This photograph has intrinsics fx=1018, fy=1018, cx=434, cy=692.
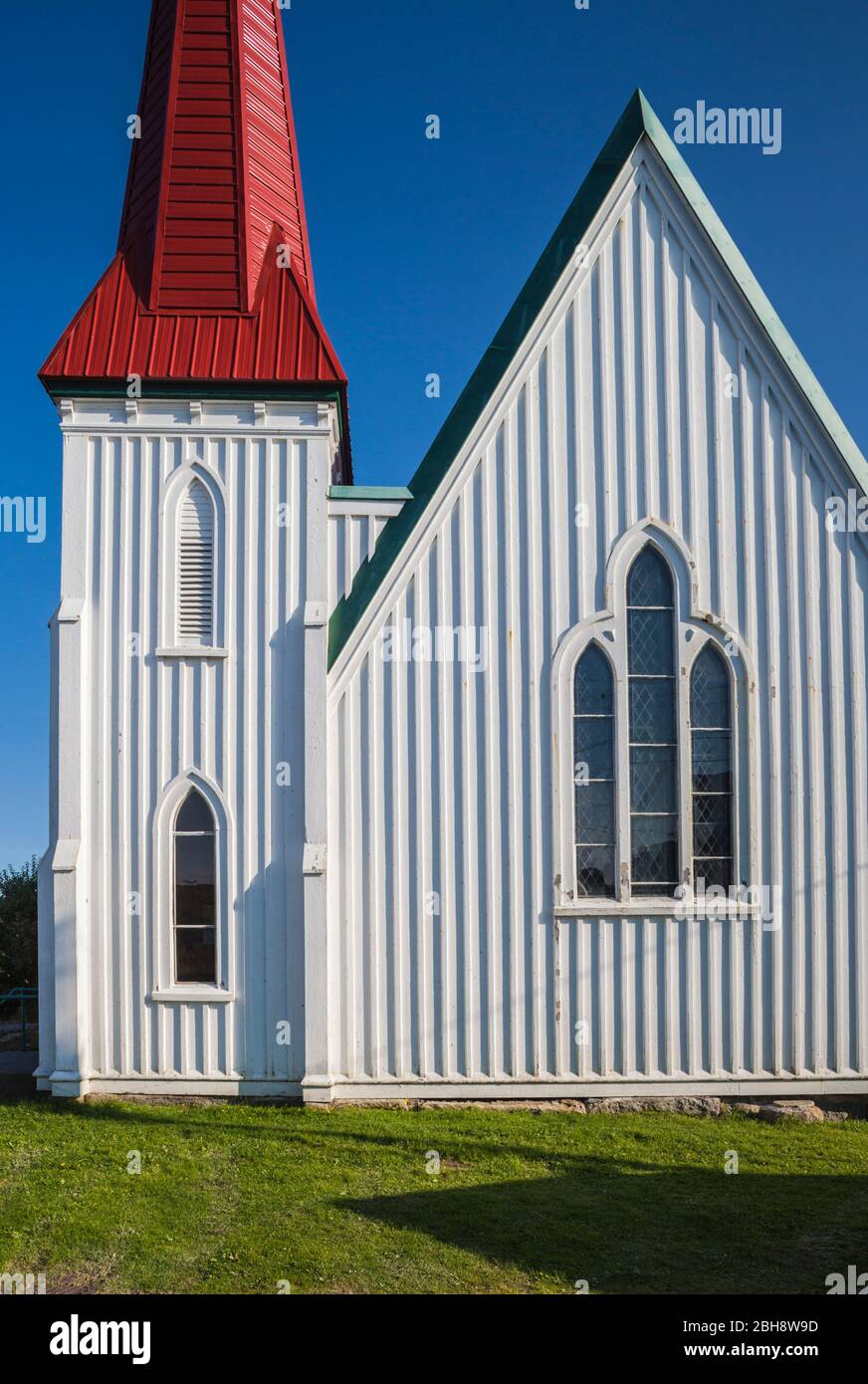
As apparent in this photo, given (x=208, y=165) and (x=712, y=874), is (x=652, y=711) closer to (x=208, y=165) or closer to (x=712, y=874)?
(x=712, y=874)

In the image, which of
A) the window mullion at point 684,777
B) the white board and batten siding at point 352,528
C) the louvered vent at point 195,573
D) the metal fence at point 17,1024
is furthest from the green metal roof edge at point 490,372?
the metal fence at point 17,1024

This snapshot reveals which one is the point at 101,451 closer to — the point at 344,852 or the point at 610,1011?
the point at 344,852

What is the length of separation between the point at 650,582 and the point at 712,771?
2286mm

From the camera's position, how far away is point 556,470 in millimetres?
11750

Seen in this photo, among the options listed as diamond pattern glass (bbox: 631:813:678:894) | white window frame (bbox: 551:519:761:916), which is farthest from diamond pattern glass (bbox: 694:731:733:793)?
diamond pattern glass (bbox: 631:813:678:894)

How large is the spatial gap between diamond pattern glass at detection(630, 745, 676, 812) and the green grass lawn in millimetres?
3385

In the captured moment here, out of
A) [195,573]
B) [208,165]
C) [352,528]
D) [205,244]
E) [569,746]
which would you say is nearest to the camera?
[569,746]

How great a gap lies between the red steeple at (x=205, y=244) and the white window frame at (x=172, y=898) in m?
4.77

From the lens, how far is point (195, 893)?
1154cm

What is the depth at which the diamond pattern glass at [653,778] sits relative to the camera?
458 inches

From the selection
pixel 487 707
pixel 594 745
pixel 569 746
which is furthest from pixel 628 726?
pixel 487 707

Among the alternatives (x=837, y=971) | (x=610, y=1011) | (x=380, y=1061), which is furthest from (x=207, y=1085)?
(x=837, y=971)

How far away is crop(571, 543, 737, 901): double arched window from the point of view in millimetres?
11539

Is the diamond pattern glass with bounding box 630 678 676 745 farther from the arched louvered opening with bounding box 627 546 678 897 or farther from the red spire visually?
the red spire
